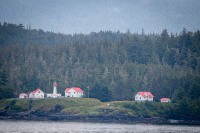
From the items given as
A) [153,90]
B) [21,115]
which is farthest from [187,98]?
[21,115]

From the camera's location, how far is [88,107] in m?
120

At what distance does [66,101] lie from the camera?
125188mm

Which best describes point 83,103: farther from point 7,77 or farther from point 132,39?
point 132,39

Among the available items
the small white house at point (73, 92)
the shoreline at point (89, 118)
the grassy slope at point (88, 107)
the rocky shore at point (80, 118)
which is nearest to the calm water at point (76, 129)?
the shoreline at point (89, 118)

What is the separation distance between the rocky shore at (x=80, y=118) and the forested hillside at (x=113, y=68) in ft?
38.2

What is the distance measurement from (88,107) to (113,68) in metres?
37.5

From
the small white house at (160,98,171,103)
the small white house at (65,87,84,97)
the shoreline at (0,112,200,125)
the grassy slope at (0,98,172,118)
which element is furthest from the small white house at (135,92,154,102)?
the small white house at (65,87,84,97)

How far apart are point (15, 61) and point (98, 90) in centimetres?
5355

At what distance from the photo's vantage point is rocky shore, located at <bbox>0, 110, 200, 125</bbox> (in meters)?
115

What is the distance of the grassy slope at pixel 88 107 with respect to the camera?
11756 centimetres

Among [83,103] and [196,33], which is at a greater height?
[196,33]

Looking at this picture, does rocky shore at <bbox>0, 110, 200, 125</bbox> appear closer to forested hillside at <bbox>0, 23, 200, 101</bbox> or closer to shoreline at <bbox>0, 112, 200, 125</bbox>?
shoreline at <bbox>0, 112, 200, 125</bbox>

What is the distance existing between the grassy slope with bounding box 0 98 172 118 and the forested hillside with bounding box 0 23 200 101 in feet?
28.5

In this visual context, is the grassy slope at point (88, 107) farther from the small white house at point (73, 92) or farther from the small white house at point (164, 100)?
the small white house at point (73, 92)
